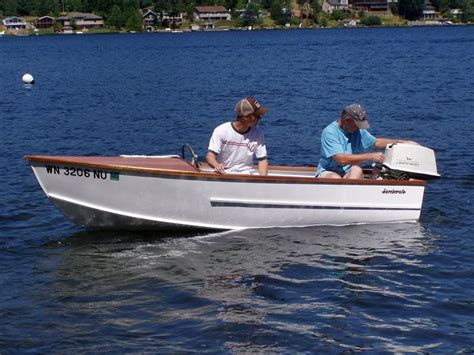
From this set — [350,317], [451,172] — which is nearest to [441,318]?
[350,317]

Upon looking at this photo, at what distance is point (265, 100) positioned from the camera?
35156 mm

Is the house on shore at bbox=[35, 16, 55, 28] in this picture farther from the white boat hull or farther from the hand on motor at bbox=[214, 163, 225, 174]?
the hand on motor at bbox=[214, 163, 225, 174]

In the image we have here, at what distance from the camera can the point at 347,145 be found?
1226 centimetres

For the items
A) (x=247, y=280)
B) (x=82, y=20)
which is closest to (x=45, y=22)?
(x=82, y=20)

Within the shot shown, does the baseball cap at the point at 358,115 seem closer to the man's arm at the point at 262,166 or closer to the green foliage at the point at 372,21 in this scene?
the man's arm at the point at 262,166

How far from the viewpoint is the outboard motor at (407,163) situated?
483 inches

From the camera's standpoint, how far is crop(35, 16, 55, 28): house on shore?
194250 millimetres

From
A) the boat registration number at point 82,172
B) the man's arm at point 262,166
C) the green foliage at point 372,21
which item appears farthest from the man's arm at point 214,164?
the green foliage at point 372,21

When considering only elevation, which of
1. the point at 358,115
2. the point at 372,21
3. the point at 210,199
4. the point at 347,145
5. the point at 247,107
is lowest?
the point at 372,21

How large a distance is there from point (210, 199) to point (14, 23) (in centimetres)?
19014

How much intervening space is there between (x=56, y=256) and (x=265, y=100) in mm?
24117

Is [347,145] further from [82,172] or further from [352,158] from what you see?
[82,172]

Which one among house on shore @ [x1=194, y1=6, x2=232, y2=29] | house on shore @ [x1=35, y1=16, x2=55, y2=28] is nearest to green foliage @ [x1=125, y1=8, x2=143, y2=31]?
house on shore @ [x1=194, y1=6, x2=232, y2=29]

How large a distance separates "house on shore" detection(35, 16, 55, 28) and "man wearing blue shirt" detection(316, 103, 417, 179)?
18997 cm
